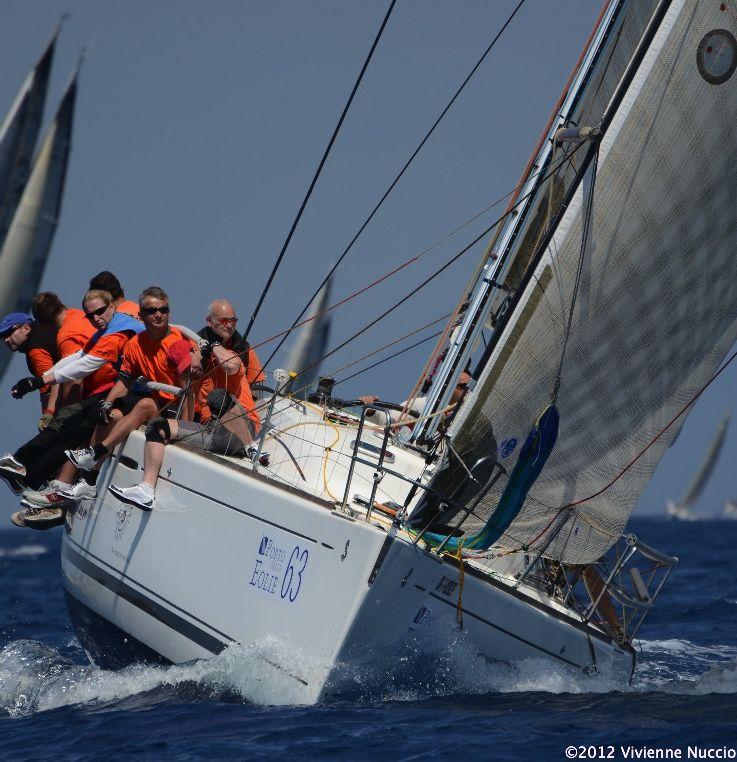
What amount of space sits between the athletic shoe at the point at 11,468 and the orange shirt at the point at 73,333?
77cm

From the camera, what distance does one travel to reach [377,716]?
6191 millimetres

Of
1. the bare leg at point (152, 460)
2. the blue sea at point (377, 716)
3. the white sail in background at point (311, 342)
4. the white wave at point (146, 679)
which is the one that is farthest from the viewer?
the white sail in background at point (311, 342)

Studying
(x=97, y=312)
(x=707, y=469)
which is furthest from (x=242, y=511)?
(x=707, y=469)

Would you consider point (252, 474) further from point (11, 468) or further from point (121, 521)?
point (11, 468)

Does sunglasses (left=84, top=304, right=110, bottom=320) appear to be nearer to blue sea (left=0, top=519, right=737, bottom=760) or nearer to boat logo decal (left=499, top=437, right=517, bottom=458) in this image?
blue sea (left=0, top=519, right=737, bottom=760)

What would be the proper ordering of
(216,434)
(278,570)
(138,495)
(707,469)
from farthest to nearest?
(707,469), (216,434), (138,495), (278,570)

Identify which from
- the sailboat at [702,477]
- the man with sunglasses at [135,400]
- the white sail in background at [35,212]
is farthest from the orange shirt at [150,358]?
the sailboat at [702,477]

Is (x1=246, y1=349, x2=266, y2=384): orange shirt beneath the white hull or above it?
above

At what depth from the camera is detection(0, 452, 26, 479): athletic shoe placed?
796cm

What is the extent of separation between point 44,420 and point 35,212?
55.8 feet

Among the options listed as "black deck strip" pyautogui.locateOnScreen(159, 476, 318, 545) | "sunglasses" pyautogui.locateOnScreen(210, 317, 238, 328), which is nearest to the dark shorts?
"black deck strip" pyautogui.locateOnScreen(159, 476, 318, 545)

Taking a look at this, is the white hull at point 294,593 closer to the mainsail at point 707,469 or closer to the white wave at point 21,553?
the white wave at point 21,553

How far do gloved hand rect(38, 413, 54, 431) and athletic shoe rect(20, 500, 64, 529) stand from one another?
49cm

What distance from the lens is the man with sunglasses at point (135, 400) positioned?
760 cm
